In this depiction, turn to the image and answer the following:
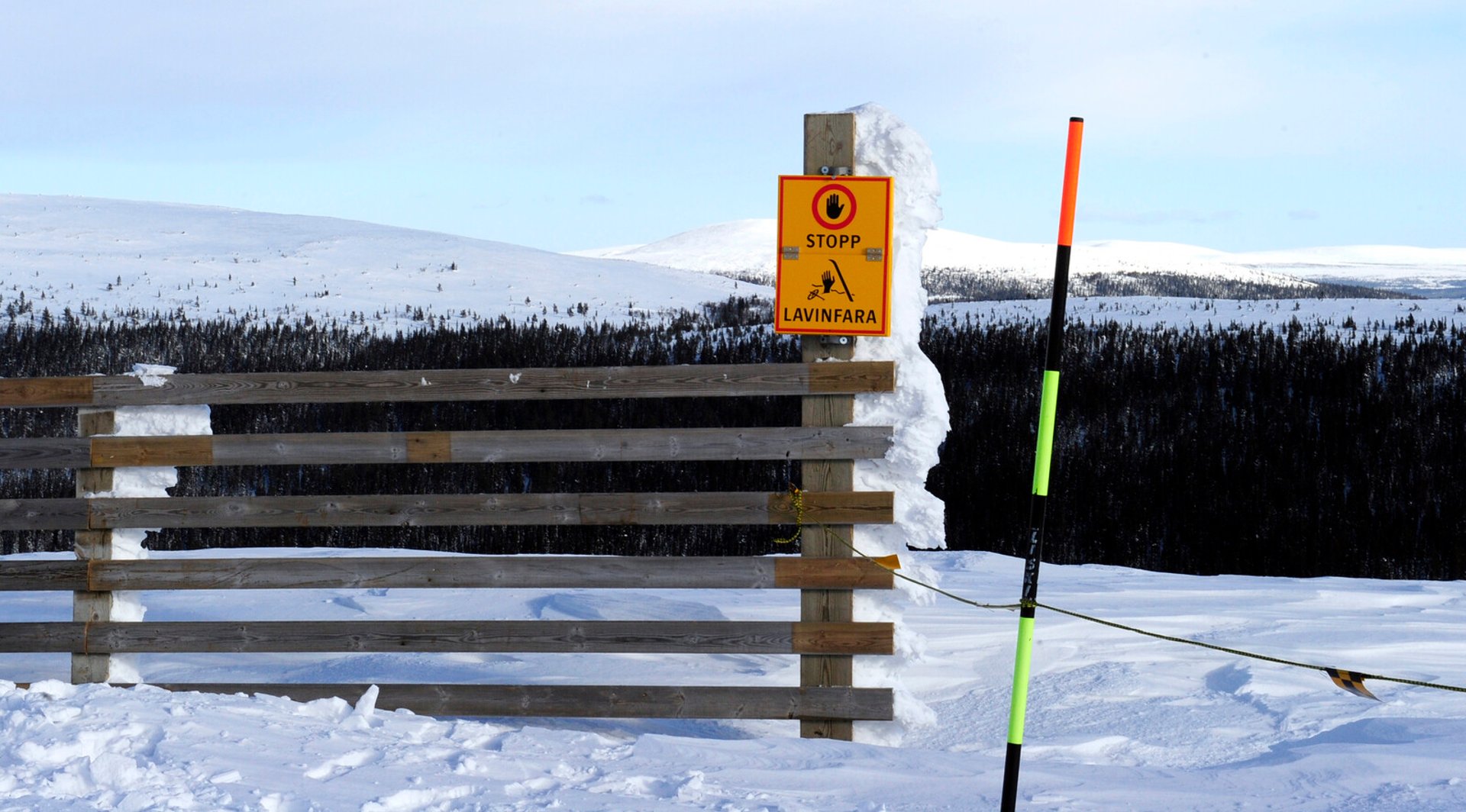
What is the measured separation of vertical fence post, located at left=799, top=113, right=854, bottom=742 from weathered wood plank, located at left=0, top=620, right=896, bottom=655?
0.09m

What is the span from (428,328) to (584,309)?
7.91m

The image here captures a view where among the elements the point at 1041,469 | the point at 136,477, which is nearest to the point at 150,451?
the point at 136,477

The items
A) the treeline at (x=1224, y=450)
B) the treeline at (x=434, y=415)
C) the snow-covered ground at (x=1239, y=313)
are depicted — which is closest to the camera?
the treeline at (x=434, y=415)

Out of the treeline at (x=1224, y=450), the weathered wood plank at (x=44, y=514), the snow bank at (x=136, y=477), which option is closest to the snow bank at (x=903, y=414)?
the snow bank at (x=136, y=477)

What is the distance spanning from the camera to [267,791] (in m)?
3.55

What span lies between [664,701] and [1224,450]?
30107 millimetres

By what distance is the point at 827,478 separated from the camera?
4.95 metres

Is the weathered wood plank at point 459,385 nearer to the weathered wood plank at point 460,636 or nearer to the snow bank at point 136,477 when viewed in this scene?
the snow bank at point 136,477

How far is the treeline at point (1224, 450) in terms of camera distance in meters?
27.5

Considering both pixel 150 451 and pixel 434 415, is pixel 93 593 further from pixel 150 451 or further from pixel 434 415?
pixel 434 415

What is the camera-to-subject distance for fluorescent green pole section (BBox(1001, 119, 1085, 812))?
10.6ft

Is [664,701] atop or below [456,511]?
below

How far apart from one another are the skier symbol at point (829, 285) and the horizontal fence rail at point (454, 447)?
1.85ft

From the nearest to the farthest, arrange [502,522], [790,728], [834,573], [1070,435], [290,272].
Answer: [834,573]
[502,522]
[790,728]
[1070,435]
[290,272]
